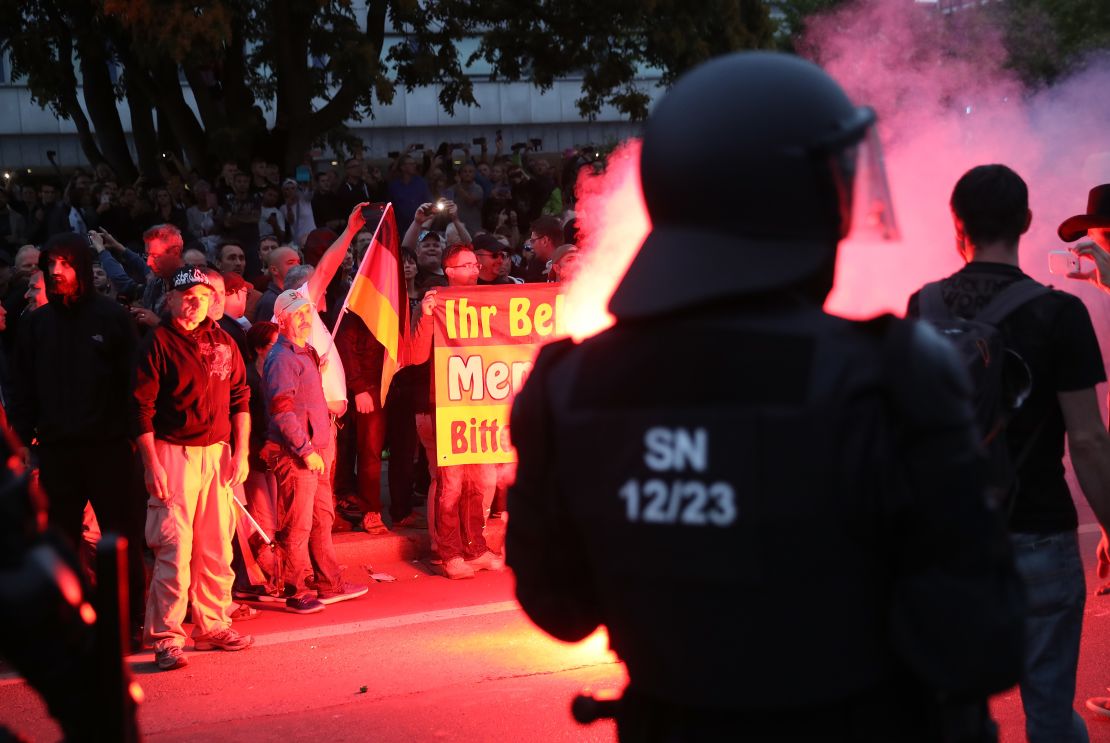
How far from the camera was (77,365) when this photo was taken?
6.69m

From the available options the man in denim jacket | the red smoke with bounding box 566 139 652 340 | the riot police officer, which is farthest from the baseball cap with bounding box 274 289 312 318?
the riot police officer

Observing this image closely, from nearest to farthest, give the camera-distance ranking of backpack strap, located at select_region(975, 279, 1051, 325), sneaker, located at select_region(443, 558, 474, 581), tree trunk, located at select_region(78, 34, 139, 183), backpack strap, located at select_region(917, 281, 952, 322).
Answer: backpack strap, located at select_region(975, 279, 1051, 325)
backpack strap, located at select_region(917, 281, 952, 322)
sneaker, located at select_region(443, 558, 474, 581)
tree trunk, located at select_region(78, 34, 139, 183)

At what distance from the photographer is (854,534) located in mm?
1993

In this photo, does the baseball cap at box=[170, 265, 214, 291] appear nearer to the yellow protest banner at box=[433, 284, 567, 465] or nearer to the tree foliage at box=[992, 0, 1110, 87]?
the yellow protest banner at box=[433, 284, 567, 465]

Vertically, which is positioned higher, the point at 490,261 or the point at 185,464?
the point at 490,261

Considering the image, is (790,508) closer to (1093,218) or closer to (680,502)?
(680,502)

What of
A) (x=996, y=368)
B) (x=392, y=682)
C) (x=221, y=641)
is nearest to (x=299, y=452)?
(x=221, y=641)

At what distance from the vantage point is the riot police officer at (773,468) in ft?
6.48

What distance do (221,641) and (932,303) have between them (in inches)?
178

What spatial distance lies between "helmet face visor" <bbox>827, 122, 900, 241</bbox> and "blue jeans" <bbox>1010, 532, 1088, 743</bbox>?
166cm

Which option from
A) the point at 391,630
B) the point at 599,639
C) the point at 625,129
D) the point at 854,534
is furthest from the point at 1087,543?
the point at 625,129

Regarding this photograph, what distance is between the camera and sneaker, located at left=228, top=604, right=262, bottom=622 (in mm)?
7545

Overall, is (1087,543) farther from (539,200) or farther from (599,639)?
(539,200)

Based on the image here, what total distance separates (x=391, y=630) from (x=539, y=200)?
9.67 m
